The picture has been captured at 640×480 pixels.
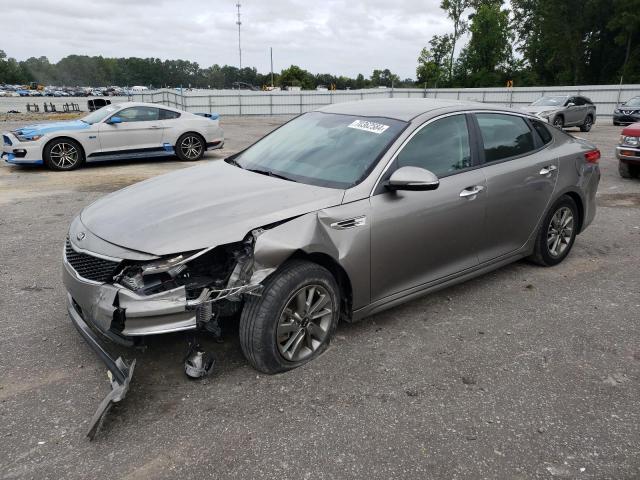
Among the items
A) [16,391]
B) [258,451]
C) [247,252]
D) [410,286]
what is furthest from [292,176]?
[16,391]

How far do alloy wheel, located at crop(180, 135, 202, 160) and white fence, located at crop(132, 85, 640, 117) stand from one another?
1689cm

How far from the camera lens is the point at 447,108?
4062mm

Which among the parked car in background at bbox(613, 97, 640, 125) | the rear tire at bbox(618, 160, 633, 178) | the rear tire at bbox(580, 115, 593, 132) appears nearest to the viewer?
the rear tire at bbox(618, 160, 633, 178)

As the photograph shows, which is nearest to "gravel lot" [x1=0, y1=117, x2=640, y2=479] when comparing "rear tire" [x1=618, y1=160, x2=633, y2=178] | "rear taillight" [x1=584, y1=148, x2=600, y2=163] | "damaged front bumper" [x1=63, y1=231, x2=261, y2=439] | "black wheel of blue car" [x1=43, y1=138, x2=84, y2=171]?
"damaged front bumper" [x1=63, y1=231, x2=261, y2=439]

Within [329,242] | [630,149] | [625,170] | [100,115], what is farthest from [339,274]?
[100,115]

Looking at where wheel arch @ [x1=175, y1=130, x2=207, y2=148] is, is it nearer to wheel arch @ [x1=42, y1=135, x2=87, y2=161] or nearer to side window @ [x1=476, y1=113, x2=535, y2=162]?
wheel arch @ [x1=42, y1=135, x2=87, y2=161]

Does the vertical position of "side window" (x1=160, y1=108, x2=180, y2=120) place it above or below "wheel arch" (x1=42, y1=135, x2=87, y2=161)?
above

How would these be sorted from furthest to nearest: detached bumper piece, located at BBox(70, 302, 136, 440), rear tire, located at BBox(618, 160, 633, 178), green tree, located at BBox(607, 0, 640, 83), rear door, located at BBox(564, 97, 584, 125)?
green tree, located at BBox(607, 0, 640, 83) < rear door, located at BBox(564, 97, 584, 125) < rear tire, located at BBox(618, 160, 633, 178) < detached bumper piece, located at BBox(70, 302, 136, 440)

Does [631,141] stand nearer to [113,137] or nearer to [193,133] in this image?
[193,133]

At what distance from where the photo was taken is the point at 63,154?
10586mm

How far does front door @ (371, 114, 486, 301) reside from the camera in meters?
3.46

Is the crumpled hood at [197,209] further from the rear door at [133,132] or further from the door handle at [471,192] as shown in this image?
the rear door at [133,132]

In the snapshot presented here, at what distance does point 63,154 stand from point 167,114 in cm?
240

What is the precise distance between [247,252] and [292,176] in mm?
904
